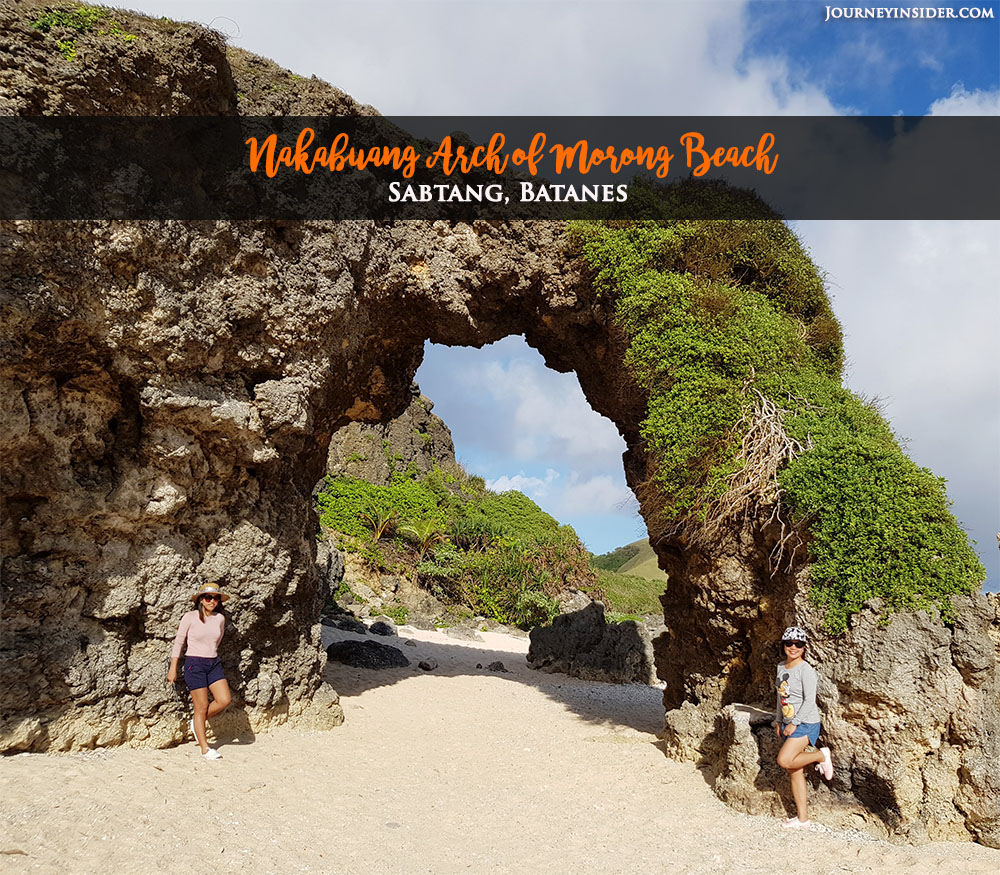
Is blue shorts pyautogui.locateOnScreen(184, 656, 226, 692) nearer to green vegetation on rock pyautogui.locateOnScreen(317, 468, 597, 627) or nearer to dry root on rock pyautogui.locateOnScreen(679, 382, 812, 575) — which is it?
dry root on rock pyautogui.locateOnScreen(679, 382, 812, 575)

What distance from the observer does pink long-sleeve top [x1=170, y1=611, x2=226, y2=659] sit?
25.1ft

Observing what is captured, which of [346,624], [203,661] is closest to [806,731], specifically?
[203,661]

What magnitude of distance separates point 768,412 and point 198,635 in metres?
8.31

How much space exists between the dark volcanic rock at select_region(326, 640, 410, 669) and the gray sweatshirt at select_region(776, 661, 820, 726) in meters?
9.35

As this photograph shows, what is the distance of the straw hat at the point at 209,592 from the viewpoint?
775 centimetres

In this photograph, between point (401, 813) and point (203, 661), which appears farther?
point (203, 661)

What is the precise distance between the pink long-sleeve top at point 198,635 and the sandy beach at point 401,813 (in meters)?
1.20

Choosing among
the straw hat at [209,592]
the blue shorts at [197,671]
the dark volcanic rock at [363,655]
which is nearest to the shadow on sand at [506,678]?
the dark volcanic rock at [363,655]

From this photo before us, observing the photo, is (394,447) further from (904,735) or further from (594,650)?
(904,735)

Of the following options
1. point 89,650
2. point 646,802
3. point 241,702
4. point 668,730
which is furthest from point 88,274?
point 668,730

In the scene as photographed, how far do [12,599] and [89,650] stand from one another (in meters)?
1.02

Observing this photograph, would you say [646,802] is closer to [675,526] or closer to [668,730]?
[668,730]

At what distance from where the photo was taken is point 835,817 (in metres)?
6.53

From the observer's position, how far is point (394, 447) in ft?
104
